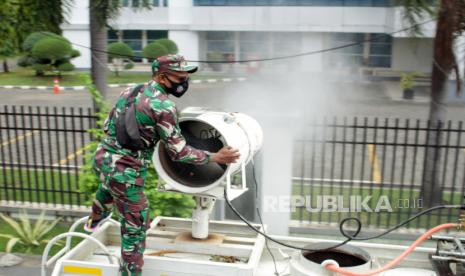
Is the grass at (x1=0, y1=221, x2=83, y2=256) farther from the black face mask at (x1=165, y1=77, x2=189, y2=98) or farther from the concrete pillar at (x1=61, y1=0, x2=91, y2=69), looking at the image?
the concrete pillar at (x1=61, y1=0, x2=91, y2=69)

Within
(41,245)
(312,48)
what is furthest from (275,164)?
(312,48)

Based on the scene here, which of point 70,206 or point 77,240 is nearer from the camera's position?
point 77,240

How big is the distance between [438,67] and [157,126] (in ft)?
13.1

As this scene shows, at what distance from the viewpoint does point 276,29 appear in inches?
534

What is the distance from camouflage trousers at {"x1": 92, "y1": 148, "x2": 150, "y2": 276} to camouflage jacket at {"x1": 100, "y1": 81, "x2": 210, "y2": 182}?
16 cm

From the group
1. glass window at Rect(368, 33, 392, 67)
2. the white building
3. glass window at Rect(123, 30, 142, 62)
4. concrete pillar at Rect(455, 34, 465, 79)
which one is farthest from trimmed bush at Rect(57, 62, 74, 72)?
concrete pillar at Rect(455, 34, 465, 79)

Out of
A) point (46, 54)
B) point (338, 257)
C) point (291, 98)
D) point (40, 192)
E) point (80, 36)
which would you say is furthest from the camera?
point (80, 36)

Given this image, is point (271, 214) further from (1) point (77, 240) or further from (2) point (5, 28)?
(2) point (5, 28)

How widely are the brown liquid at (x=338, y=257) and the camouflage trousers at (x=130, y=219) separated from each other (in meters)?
1.01

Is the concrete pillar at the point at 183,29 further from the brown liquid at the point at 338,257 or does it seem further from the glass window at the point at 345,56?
the brown liquid at the point at 338,257

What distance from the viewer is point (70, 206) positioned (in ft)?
20.0

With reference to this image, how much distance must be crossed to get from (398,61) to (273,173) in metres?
21.4

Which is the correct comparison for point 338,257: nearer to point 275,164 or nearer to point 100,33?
point 275,164

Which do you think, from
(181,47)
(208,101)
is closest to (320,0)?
(208,101)
